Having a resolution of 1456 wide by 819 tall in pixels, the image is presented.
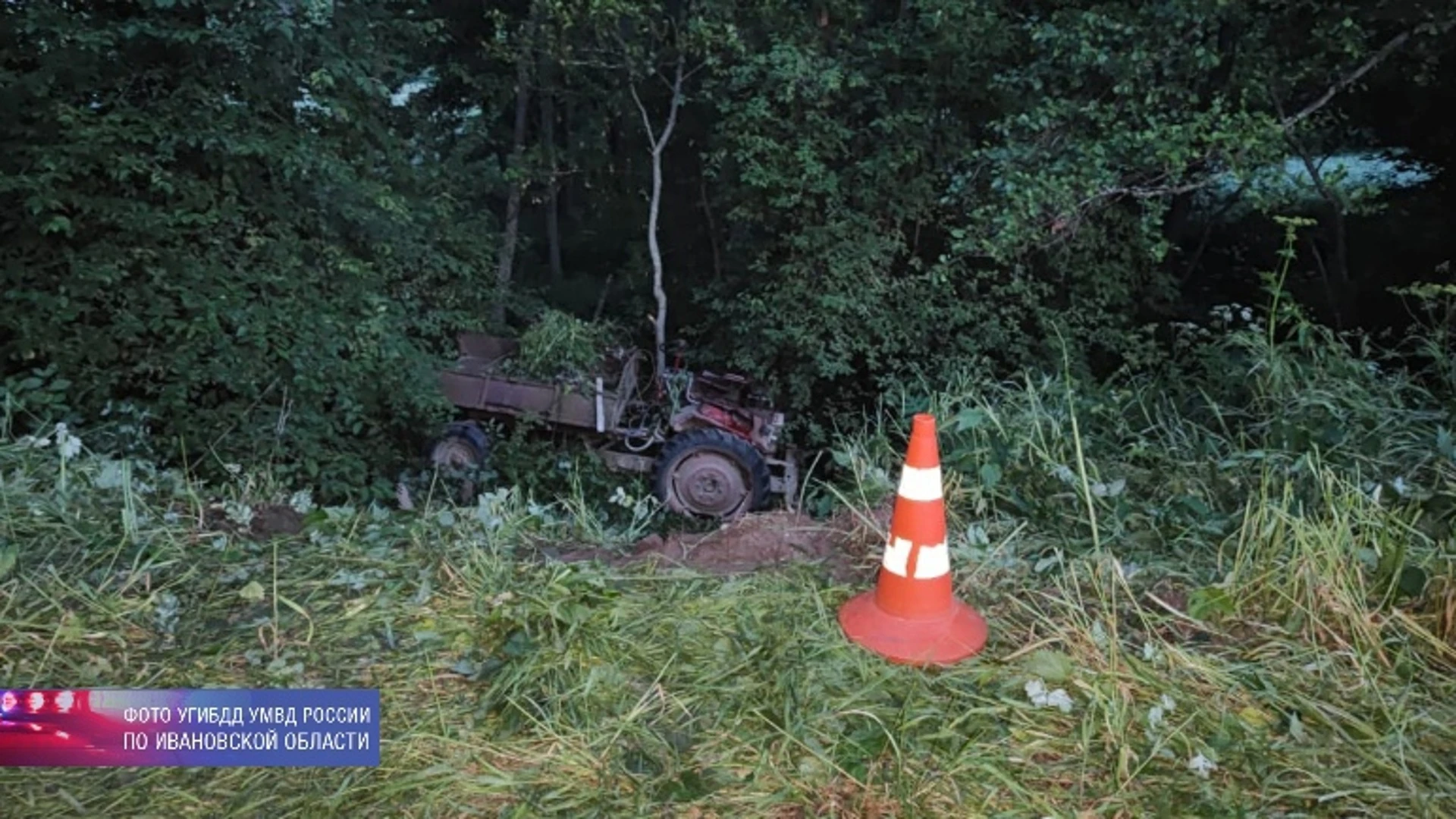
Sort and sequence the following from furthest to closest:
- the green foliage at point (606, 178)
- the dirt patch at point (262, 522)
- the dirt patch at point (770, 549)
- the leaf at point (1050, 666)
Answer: the green foliage at point (606, 178) < the dirt patch at point (262, 522) < the dirt patch at point (770, 549) < the leaf at point (1050, 666)

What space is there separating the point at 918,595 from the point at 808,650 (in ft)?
1.04

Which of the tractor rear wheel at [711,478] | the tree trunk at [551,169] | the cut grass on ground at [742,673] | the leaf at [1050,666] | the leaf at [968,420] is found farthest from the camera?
the tree trunk at [551,169]

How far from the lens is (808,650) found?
7.85ft

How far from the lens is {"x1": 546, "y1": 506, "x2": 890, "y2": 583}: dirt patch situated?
2.91m

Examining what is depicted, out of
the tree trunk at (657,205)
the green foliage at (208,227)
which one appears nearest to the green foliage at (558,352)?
the tree trunk at (657,205)

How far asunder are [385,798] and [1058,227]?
5822mm

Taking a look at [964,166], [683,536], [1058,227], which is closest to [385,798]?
[683,536]

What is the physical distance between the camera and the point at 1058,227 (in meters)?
6.50

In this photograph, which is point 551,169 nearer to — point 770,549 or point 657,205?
point 657,205

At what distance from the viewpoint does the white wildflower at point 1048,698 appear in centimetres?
212

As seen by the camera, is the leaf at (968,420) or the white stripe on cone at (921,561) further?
the leaf at (968,420)

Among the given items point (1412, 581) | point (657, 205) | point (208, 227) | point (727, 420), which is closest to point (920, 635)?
point (1412, 581)

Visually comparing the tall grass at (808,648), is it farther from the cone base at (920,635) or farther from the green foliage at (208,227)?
the green foliage at (208,227)

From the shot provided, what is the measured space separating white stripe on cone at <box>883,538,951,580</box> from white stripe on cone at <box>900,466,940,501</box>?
0.12m
